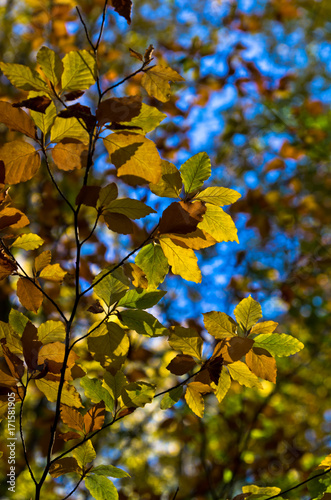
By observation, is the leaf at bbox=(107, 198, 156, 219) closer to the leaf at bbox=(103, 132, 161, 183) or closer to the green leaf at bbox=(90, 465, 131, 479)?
the leaf at bbox=(103, 132, 161, 183)

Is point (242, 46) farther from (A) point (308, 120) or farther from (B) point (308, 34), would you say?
(B) point (308, 34)

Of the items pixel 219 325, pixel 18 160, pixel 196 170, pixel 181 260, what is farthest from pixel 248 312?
pixel 18 160

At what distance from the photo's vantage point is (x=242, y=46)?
3.03 meters

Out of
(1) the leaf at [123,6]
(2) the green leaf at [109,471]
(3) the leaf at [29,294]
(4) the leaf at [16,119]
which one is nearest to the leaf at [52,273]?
(3) the leaf at [29,294]

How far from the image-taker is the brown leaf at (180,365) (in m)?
0.70

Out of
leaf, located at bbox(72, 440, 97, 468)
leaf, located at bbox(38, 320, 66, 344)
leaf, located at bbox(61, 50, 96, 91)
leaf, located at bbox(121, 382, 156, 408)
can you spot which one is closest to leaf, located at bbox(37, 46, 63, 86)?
leaf, located at bbox(61, 50, 96, 91)

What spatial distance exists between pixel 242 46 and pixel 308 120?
143 centimetres

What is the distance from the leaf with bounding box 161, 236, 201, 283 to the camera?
2.23ft

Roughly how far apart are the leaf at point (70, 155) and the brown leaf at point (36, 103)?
0.10 metres

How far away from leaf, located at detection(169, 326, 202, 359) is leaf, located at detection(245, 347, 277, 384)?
9cm

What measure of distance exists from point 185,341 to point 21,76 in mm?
522

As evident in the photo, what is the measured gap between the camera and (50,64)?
0.63m

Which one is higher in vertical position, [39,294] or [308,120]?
[308,120]

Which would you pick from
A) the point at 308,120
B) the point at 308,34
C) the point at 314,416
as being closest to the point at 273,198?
the point at 308,120
